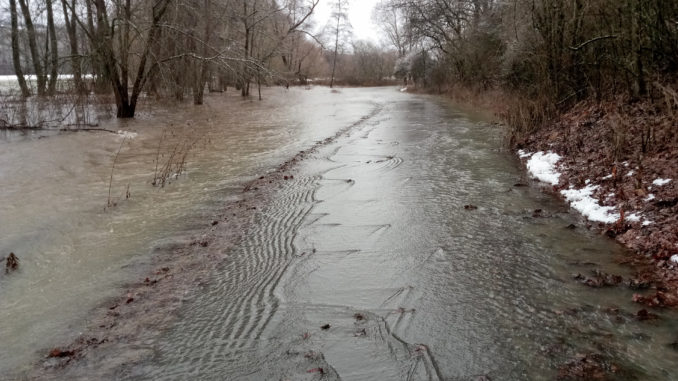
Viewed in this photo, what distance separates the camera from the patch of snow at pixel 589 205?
6516mm

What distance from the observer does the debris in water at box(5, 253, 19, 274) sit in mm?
5526

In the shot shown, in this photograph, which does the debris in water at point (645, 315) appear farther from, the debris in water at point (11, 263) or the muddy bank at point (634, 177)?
the debris in water at point (11, 263)

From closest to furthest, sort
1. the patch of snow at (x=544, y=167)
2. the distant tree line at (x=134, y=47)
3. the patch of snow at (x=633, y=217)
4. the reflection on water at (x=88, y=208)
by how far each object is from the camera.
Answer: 1. the reflection on water at (x=88, y=208)
2. the patch of snow at (x=633, y=217)
3. the patch of snow at (x=544, y=167)
4. the distant tree line at (x=134, y=47)

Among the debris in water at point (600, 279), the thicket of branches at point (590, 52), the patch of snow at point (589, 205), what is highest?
the thicket of branches at point (590, 52)

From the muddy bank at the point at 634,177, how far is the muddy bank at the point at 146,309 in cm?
439

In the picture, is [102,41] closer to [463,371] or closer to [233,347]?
[233,347]

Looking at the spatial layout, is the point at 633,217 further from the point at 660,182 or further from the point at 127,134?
the point at 127,134

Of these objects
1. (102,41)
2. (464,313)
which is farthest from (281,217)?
(102,41)

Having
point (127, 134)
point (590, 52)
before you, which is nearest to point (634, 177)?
point (590, 52)

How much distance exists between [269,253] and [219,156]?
23.5ft

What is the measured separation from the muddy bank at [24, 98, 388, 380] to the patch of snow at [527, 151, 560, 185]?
213 inches

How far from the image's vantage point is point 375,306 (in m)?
4.47

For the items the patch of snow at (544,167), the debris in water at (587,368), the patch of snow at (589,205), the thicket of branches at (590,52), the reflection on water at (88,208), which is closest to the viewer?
the debris in water at (587,368)

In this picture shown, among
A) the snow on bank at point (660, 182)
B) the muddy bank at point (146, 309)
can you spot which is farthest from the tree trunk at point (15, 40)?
the snow on bank at point (660, 182)
